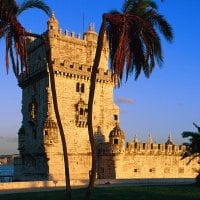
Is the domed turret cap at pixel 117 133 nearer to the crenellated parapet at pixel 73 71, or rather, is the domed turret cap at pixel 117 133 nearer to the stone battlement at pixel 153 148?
the stone battlement at pixel 153 148

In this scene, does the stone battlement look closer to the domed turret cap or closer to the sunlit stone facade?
the sunlit stone facade

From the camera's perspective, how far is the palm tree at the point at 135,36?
14.1m

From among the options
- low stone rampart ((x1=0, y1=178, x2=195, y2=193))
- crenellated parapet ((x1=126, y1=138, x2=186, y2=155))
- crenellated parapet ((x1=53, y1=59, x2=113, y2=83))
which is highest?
crenellated parapet ((x1=53, y1=59, x2=113, y2=83))

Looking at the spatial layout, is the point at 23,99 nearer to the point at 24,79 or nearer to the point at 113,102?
the point at 24,79

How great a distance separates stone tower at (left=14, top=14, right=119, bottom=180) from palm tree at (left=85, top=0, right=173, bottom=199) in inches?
1157

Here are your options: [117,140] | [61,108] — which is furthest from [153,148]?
[61,108]

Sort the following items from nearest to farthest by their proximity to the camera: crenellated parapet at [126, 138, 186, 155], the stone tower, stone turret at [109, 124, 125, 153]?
the stone tower
stone turret at [109, 124, 125, 153]
crenellated parapet at [126, 138, 186, 155]

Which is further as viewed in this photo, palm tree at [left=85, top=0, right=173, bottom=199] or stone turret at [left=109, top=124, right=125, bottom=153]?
stone turret at [left=109, top=124, right=125, bottom=153]

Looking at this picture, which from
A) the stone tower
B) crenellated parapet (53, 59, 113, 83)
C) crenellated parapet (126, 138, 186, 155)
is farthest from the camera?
crenellated parapet (126, 138, 186, 155)

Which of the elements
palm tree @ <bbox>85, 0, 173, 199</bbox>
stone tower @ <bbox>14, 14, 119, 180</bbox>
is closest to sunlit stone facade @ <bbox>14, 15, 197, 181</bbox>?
stone tower @ <bbox>14, 14, 119, 180</bbox>

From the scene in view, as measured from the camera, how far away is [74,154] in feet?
151

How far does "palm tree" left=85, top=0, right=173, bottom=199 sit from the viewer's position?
557 inches

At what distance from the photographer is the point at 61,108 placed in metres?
45.6

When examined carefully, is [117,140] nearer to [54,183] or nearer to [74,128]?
[74,128]
